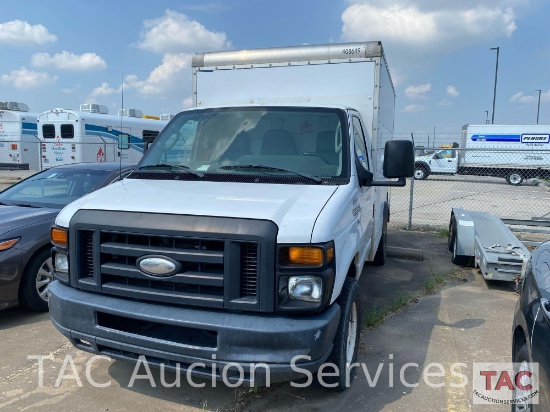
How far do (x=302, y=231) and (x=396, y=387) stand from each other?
1726 millimetres

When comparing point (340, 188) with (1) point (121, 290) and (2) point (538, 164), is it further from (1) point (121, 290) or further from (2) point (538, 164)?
(2) point (538, 164)

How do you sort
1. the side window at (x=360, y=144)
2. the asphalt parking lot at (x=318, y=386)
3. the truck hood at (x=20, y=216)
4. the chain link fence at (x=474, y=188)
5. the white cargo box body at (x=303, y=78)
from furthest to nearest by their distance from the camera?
1. the chain link fence at (x=474, y=188)
2. the white cargo box body at (x=303, y=78)
3. the truck hood at (x=20, y=216)
4. the side window at (x=360, y=144)
5. the asphalt parking lot at (x=318, y=386)

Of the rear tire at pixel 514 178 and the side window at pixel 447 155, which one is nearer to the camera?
the rear tire at pixel 514 178

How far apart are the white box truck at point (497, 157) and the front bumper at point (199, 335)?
80.5ft

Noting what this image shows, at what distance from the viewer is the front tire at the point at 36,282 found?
15.5 ft

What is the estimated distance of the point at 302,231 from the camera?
2715mm

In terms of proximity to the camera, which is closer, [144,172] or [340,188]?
[340,188]

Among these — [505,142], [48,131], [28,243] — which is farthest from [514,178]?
[28,243]

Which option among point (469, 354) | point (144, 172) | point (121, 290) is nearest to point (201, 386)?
point (121, 290)

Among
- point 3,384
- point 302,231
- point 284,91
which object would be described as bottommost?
point 3,384

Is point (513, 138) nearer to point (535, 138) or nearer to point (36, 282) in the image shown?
point (535, 138)

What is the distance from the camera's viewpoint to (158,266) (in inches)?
113

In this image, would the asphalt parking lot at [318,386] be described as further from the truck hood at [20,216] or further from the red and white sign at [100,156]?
the red and white sign at [100,156]

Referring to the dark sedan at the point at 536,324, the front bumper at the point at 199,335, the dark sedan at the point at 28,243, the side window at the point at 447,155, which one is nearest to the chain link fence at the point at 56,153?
the dark sedan at the point at 28,243
